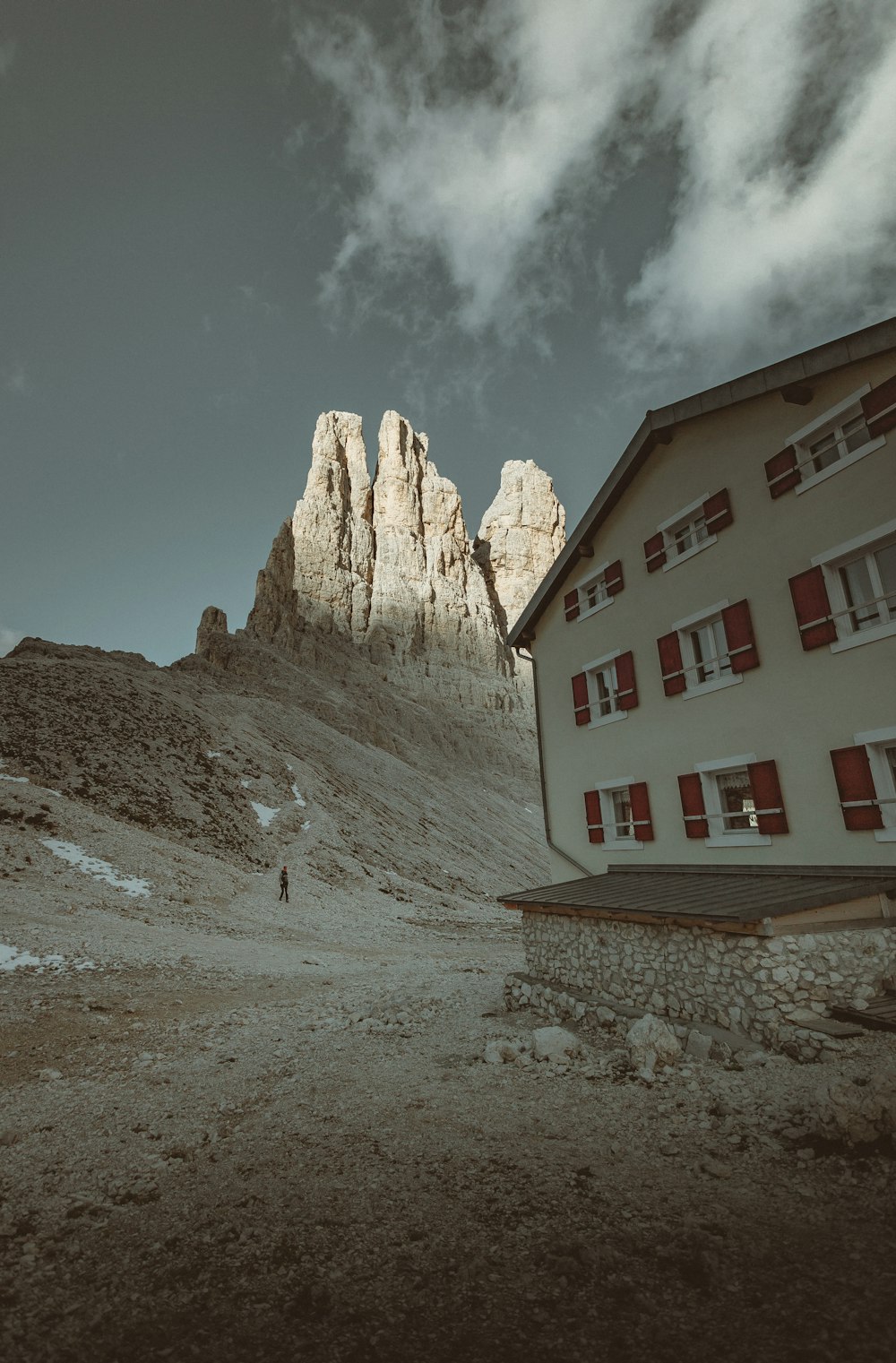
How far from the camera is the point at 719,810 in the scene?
46.3 feet

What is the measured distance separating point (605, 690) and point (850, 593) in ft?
22.4

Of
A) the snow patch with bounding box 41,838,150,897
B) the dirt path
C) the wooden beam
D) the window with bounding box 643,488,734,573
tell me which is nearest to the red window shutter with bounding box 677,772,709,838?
the window with bounding box 643,488,734,573

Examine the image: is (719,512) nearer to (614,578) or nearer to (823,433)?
(823,433)

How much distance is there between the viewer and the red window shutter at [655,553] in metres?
15.9

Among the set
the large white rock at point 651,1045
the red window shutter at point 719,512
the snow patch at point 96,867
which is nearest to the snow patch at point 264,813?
the snow patch at point 96,867

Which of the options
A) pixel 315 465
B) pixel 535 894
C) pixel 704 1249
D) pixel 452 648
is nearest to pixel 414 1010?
pixel 535 894

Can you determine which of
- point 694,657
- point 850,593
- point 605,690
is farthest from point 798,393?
point 605,690

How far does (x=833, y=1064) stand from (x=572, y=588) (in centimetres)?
1356

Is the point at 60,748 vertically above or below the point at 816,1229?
above

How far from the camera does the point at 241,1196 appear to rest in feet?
18.8

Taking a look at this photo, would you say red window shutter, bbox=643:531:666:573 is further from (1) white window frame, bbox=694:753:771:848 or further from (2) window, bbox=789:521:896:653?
(1) white window frame, bbox=694:753:771:848

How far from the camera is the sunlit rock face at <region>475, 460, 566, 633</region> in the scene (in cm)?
13312

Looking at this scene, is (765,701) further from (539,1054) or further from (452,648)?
(452,648)

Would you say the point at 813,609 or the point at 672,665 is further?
the point at 672,665
